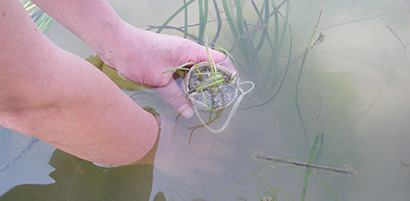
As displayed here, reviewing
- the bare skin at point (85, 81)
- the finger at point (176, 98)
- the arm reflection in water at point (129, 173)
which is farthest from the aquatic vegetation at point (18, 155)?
the finger at point (176, 98)

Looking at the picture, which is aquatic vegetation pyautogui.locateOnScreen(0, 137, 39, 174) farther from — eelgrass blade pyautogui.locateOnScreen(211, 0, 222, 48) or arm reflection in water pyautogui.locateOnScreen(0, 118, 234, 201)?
eelgrass blade pyautogui.locateOnScreen(211, 0, 222, 48)

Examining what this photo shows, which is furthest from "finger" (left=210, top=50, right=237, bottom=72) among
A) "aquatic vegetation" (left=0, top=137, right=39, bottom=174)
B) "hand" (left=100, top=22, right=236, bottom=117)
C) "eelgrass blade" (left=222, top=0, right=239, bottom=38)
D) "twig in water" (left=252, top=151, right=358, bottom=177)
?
"aquatic vegetation" (left=0, top=137, right=39, bottom=174)

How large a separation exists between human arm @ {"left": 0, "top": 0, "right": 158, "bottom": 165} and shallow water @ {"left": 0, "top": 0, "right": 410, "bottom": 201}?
34 cm

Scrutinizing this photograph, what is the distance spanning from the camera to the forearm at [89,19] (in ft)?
3.36

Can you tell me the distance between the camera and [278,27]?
65.4 inches

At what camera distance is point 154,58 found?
4.07 feet

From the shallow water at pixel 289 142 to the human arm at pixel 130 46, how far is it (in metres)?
0.14

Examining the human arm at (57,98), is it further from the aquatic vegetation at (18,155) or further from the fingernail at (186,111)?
the aquatic vegetation at (18,155)

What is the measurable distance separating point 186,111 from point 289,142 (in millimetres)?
522

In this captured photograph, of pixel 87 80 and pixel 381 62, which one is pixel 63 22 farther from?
pixel 381 62

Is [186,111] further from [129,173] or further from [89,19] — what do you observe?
[89,19]

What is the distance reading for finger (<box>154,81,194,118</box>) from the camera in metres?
1.37

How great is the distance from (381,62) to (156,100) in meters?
1.22

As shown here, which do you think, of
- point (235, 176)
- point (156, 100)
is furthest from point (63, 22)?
point (235, 176)
